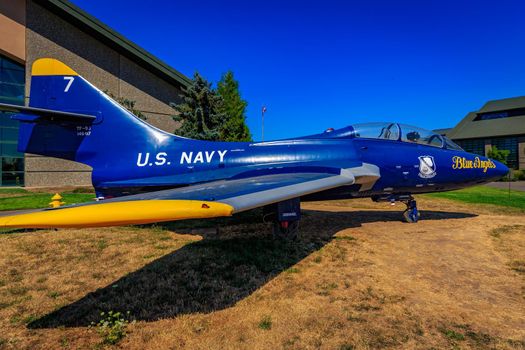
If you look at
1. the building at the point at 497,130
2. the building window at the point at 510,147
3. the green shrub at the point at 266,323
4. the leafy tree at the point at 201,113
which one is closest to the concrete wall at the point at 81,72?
the leafy tree at the point at 201,113

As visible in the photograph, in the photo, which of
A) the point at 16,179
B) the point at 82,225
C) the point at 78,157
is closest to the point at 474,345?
the point at 82,225

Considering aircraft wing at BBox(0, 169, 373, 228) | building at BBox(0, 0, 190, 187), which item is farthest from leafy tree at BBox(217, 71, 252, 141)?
aircraft wing at BBox(0, 169, 373, 228)

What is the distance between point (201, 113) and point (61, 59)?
1312 centimetres

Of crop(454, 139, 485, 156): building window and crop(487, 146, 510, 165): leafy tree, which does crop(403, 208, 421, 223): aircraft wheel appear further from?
crop(454, 139, 485, 156): building window

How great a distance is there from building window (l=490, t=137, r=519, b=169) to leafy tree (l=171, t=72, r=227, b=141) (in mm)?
49973

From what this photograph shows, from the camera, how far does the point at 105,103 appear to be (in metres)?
7.39

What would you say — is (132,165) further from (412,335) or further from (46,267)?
(412,335)

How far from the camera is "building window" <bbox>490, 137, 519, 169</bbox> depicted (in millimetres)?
44250

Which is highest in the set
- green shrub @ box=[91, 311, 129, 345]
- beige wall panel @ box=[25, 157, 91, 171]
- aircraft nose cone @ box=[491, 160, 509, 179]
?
beige wall panel @ box=[25, 157, 91, 171]

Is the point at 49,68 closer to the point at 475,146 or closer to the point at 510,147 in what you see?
the point at 510,147

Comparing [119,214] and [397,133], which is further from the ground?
[397,133]

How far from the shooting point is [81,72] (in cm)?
2323

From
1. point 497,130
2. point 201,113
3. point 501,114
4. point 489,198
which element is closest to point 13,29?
point 201,113

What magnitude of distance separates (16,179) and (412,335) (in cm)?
3080
